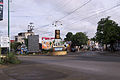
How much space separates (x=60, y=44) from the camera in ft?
167

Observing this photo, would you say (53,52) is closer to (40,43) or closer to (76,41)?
(40,43)

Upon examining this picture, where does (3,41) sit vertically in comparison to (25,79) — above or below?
above

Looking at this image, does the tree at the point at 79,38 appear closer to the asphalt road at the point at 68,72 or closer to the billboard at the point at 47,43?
the billboard at the point at 47,43

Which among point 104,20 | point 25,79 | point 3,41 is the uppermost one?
point 104,20

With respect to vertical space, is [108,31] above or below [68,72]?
above

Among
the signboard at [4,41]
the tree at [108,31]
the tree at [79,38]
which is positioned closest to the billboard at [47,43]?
the tree at [108,31]

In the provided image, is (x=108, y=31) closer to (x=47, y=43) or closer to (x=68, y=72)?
(x=47, y=43)

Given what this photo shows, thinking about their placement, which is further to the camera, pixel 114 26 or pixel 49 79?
pixel 114 26

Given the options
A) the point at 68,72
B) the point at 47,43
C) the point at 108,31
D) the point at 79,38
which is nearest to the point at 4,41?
the point at 68,72

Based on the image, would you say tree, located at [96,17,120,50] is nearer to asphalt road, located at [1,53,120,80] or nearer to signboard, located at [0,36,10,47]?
asphalt road, located at [1,53,120,80]

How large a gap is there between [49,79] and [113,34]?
42856 mm

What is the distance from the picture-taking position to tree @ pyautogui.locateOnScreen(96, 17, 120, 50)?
49216mm

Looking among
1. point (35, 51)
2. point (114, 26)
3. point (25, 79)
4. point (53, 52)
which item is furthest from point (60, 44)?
point (25, 79)

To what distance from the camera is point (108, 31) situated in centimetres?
4956
